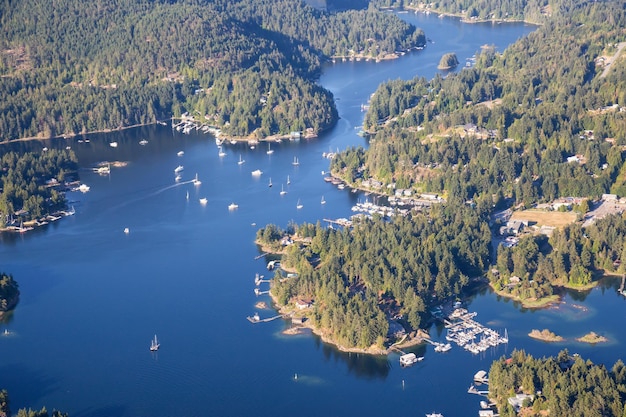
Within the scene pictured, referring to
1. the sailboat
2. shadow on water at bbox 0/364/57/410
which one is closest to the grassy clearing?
the sailboat

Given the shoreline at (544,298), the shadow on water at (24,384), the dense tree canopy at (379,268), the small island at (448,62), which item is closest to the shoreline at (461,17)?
the small island at (448,62)

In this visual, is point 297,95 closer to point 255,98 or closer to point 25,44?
point 255,98

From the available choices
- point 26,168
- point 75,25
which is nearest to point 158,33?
point 75,25

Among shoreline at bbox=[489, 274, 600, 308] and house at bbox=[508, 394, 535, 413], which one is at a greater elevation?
house at bbox=[508, 394, 535, 413]

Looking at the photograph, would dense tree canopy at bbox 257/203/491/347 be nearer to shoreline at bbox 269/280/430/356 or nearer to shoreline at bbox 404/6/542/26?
shoreline at bbox 269/280/430/356

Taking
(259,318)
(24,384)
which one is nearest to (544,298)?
(259,318)
